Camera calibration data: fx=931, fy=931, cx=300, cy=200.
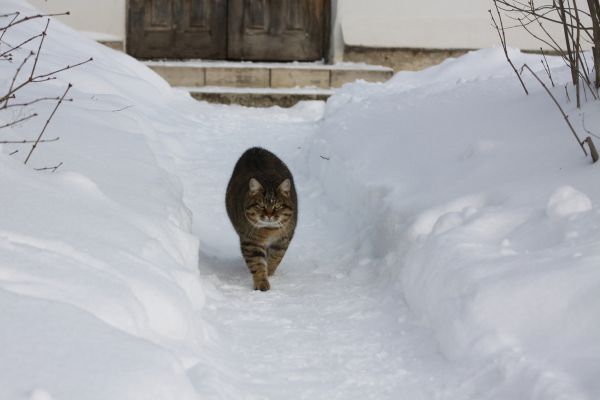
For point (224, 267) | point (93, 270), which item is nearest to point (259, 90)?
point (224, 267)

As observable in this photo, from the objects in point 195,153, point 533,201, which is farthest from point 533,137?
point 195,153

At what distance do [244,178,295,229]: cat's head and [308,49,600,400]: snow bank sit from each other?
0.54m

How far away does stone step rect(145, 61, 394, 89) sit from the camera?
35.2 feet

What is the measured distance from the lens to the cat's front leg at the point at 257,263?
5.02 m

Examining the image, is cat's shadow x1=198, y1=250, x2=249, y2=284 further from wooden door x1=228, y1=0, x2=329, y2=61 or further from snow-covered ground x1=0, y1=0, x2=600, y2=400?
wooden door x1=228, y1=0, x2=329, y2=61

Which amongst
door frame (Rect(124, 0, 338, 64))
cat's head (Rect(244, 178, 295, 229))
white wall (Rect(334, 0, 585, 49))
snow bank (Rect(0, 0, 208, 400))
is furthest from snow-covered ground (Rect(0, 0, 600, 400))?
white wall (Rect(334, 0, 585, 49))

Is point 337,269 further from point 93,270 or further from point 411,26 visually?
point 411,26

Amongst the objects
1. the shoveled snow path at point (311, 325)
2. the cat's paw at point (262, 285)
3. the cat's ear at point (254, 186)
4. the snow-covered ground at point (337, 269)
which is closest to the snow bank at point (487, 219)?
the snow-covered ground at point (337, 269)

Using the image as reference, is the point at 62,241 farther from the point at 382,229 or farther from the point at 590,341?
the point at 382,229

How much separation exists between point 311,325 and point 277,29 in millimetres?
7580

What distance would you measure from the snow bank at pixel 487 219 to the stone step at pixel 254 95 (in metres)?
2.89

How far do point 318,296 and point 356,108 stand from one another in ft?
12.1

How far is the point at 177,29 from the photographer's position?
11.2 meters

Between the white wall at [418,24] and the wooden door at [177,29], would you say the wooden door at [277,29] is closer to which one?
the wooden door at [177,29]
